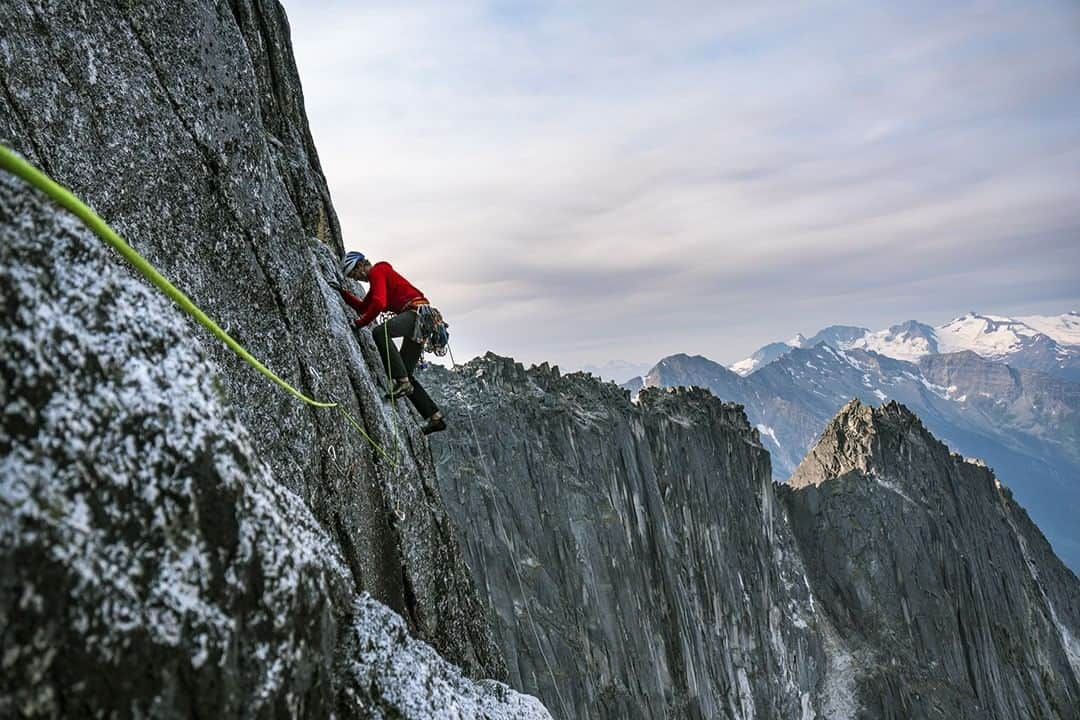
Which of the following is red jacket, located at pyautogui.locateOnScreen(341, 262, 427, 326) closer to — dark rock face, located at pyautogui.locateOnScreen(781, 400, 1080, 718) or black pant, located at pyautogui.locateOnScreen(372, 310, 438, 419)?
black pant, located at pyautogui.locateOnScreen(372, 310, 438, 419)

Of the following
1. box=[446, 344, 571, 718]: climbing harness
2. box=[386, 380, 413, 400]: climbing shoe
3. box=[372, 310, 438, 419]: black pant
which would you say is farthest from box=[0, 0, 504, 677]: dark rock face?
box=[446, 344, 571, 718]: climbing harness

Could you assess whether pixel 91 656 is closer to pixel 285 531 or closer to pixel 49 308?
pixel 285 531

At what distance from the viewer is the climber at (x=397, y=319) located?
1342cm

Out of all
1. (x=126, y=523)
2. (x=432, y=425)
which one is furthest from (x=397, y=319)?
(x=126, y=523)

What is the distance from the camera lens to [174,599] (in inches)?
131

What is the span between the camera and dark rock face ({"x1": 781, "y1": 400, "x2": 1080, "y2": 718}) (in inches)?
2783

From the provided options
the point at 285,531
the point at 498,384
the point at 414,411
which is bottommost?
the point at 285,531

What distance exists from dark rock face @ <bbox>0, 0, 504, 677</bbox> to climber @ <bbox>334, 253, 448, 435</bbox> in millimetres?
753

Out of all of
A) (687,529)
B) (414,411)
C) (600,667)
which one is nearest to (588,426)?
(687,529)

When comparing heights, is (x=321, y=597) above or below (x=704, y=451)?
below

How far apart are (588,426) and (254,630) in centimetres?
5802

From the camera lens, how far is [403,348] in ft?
47.2

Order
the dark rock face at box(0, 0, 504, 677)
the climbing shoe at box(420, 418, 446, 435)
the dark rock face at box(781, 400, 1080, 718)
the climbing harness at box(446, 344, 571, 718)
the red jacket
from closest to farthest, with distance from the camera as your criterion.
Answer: the dark rock face at box(0, 0, 504, 677)
the red jacket
the climbing shoe at box(420, 418, 446, 435)
the climbing harness at box(446, 344, 571, 718)
the dark rock face at box(781, 400, 1080, 718)

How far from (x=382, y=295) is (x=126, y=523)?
10330mm
